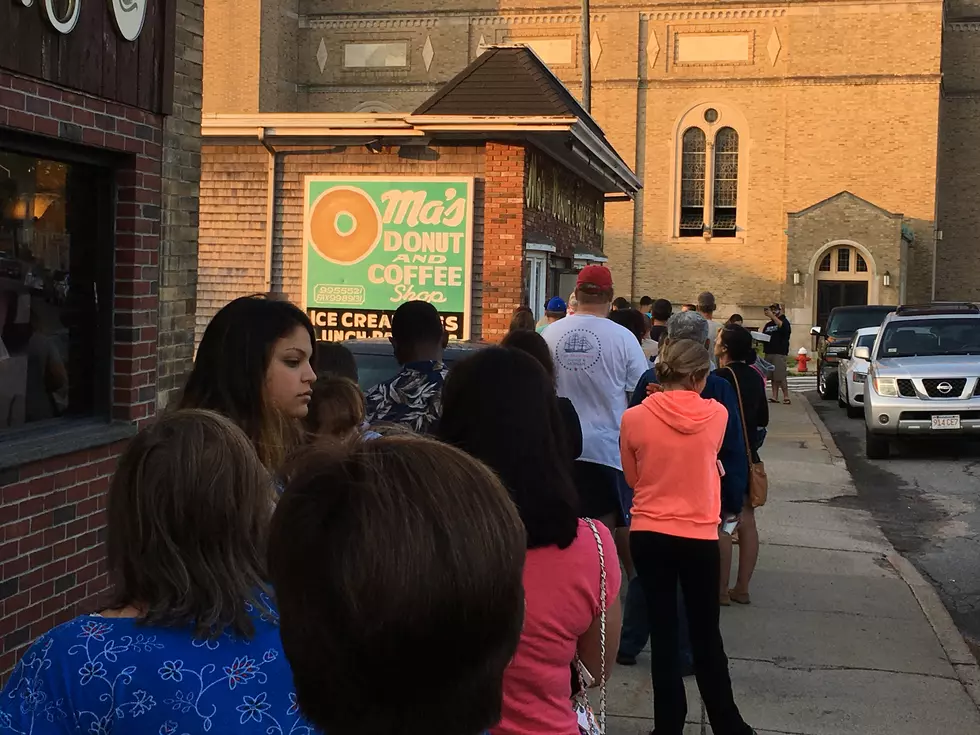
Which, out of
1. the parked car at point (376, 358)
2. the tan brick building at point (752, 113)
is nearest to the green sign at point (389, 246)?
the parked car at point (376, 358)

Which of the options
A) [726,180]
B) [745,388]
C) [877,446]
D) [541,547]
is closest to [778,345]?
[877,446]

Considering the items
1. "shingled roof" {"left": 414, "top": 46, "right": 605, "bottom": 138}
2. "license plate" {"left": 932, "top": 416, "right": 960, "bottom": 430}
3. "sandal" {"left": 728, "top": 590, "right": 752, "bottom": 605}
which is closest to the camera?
"sandal" {"left": 728, "top": 590, "right": 752, "bottom": 605}

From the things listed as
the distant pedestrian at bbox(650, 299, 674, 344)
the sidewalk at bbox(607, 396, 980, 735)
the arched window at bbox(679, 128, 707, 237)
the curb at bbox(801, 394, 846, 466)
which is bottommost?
the sidewalk at bbox(607, 396, 980, 735)

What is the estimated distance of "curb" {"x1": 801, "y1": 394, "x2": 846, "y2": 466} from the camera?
1464cm

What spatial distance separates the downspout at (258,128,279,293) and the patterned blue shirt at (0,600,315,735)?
11852 mm

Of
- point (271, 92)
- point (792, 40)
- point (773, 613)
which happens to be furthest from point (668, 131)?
point (773, 613)

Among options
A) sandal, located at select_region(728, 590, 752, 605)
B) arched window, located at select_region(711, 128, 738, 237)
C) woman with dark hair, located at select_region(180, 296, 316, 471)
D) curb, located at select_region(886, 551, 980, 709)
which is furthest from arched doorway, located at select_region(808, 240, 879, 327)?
woman with dark hair, located at select_region(180, 296, 316, 471)

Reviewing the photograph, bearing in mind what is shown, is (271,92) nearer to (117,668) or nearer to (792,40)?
(792,40)

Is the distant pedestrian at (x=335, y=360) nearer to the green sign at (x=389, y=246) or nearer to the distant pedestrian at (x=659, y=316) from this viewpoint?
the distant pedestrian at (x=659, y=316)

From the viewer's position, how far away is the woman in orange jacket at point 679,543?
473cm

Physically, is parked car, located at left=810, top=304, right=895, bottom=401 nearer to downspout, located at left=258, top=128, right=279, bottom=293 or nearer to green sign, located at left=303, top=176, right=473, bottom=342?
green sign, located at left=303, top=176, right=473, bottom=342

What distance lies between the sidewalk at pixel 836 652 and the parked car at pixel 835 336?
541 inches

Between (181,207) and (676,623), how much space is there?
141 inches

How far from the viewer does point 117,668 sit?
5.80ft
